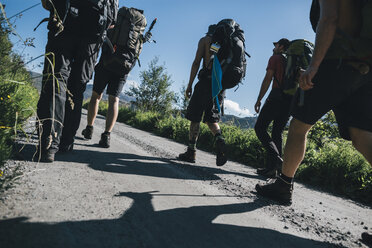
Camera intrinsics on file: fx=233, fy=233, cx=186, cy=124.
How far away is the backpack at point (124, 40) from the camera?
3465 mm

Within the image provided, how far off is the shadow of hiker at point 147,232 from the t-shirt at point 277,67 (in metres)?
2.71

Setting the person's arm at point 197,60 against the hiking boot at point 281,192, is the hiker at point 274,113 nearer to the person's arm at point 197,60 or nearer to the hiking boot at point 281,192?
the person's arm at point 197,60

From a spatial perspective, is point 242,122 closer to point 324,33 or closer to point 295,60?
point 295,60

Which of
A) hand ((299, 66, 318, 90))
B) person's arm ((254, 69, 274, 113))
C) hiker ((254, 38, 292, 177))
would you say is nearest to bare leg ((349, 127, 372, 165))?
hand ((299, 66, 318, 90))

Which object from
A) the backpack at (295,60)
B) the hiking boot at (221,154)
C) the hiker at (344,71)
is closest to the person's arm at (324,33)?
the hiker at (344,71)

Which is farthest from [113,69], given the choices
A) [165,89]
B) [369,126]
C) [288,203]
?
[165,89]

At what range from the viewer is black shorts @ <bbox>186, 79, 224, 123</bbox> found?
3723mm

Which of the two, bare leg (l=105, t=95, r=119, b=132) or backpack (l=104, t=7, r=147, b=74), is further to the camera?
bare leg (l=105, t=95, r=119, b=132)

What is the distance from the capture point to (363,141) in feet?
6.12

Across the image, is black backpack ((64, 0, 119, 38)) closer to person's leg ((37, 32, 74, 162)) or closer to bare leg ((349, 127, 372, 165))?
person's leg ((37, 32, 74, 162))

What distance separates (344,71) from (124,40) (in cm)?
287

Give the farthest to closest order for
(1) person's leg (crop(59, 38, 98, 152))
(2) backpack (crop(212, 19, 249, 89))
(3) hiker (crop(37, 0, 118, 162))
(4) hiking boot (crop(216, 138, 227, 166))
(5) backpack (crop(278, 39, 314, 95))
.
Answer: (2) backpack (crop(212, 19, 249, 89)), (4) hiking boot (crop(216, 138, 227, 166)), (5) backpack (crop(278, 39, 314, 95)), (1) person's leg (crop(59, 38, 98, 152)), (3) hiker (crop(37, 0, 118, 162))

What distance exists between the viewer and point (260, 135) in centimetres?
384

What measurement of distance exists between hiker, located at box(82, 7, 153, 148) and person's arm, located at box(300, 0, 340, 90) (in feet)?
8.38
